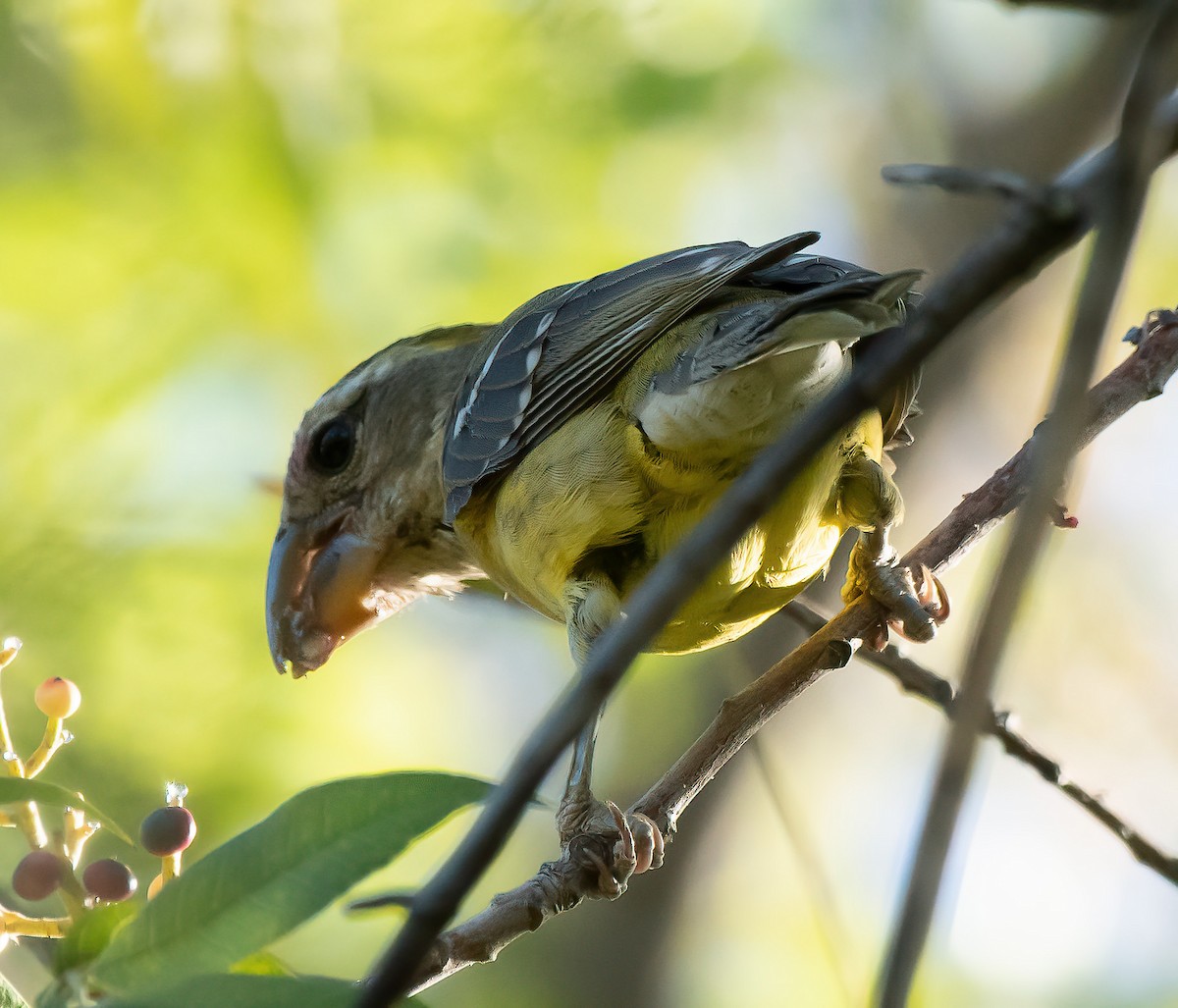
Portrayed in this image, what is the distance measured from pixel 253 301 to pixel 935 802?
4.55 meters

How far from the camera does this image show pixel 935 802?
0.84m

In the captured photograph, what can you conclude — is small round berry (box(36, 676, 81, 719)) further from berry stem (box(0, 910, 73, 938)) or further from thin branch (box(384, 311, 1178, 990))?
thin branch (box(384, 311, 1178, 990))

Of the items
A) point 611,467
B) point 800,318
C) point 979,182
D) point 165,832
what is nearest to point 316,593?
point 611,467

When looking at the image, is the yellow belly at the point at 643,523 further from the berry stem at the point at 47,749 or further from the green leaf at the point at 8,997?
the green leaf at the point at 8,997

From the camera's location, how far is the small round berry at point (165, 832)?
183 cm

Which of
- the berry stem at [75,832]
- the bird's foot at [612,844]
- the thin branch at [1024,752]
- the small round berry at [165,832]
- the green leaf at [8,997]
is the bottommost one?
the green leaf at [8,997]

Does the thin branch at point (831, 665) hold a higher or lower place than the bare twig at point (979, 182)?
higher

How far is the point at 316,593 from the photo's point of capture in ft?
12.5

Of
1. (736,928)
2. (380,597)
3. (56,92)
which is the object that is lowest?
(736,928)

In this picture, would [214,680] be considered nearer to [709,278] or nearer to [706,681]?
[706,681]

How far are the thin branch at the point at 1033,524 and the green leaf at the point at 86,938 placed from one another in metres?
0.93

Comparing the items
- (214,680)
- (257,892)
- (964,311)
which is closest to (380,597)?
(214,680)

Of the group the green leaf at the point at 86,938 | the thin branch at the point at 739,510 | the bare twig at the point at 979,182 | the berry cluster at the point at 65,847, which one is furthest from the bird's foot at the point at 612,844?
the bare twig at the point at 979,182

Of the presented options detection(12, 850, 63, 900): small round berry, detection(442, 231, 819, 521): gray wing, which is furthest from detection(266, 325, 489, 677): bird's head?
detection(12, 850, 63, 900): small round berry
